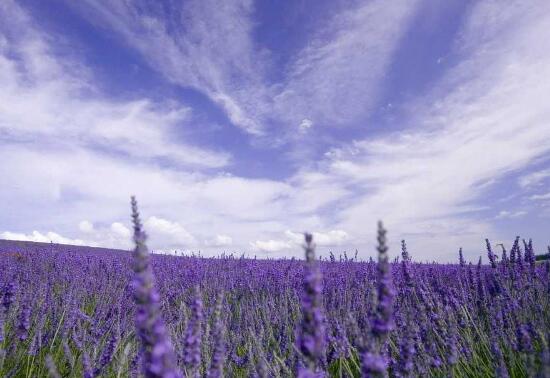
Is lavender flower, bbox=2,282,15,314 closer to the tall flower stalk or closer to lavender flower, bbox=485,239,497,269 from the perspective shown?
the tall flower stalk

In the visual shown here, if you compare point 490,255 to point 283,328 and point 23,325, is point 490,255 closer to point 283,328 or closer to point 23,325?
point 283,328

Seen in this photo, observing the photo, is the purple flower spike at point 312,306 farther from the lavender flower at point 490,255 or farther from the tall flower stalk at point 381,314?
the lavender flower at point 490,255

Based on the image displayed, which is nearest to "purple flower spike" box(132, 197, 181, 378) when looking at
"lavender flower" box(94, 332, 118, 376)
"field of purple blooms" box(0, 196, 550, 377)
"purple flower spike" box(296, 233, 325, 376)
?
"field of purple blooms" box(0, 196, 550, 377)

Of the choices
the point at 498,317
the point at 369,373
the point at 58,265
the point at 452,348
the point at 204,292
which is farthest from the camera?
the point at 58,265

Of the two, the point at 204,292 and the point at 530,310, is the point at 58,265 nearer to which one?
the point at 204,292

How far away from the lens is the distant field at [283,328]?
121 cm

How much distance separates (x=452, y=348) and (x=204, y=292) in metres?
4.54

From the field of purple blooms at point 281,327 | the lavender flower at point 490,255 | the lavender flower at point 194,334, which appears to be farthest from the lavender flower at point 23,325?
the lavender flower at point 490,255

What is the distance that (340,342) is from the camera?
2.87 m

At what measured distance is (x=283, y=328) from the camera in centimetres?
416

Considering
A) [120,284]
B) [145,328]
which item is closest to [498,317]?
[145,328]

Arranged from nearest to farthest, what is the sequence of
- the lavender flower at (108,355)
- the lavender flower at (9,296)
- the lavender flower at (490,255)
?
1. the lavender flower at (108,355)
2. the lavender flower at (9,296)
3. the lavender flower at (490,255)

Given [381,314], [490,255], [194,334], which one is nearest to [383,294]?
[381,314]

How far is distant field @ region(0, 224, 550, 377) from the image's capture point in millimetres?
1213
